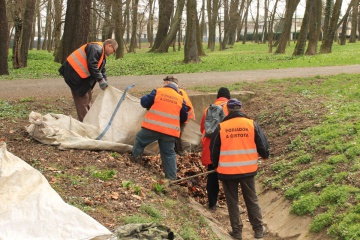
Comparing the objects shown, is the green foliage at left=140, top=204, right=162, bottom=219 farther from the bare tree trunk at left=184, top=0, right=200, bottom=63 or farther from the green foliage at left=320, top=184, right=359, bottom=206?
the bare tree trunk at left=184, top=0, right=200, bottom=63

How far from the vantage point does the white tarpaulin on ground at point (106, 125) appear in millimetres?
8859

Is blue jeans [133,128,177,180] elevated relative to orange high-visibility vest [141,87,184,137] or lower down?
lower down

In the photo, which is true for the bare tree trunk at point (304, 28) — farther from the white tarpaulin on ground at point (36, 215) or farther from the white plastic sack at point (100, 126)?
the white tarpaulin on ground at point (36, 215)

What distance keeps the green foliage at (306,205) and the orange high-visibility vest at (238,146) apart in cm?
115

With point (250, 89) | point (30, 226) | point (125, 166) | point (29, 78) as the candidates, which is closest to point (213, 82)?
point (250, 89)

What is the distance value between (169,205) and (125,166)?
1.49 m

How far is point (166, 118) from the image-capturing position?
8.34m

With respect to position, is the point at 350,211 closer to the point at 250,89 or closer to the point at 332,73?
the point at 250,89

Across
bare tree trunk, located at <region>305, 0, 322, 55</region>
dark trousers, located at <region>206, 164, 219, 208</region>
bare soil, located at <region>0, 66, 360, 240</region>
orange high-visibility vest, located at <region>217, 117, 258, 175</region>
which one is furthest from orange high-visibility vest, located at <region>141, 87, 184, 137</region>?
bare tree trunk, located at <region>305, 0, 322, 55</region>

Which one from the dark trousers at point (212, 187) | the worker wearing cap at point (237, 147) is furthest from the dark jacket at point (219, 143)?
the dark trousers at point (212, 187)

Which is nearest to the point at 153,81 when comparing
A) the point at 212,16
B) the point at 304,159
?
the point at 304,159

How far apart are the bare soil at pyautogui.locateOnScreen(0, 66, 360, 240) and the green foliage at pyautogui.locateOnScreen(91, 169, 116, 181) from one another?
0.09 m

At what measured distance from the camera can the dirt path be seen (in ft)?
47.0

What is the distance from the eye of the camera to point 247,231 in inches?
323
